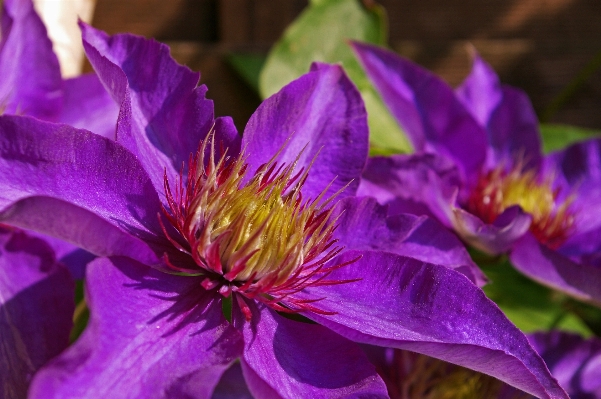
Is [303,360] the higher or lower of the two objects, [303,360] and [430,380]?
the higher

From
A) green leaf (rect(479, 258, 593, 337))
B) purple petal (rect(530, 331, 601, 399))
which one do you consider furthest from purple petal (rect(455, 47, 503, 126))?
purple petal (rect(530, 331, 601, 399))

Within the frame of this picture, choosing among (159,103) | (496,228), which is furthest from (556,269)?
(159,103)

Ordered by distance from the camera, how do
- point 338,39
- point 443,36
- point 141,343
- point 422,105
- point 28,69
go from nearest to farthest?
point 141,343 → point 28,69 → point 422,105 → point 338,39 → point 443,36

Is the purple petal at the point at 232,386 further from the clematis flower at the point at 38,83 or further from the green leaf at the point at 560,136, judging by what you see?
the green leaf at the point at 560,136

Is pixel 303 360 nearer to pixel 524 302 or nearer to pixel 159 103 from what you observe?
pixel 159 103

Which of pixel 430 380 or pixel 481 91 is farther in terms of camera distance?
pixel 481 91

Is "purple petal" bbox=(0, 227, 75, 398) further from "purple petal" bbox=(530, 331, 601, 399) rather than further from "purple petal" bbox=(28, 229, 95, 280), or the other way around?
"purple petal" bbox=(530, 331, 601, 399)

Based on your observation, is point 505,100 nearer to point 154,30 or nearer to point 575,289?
point 575,289
